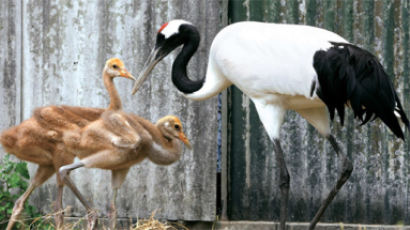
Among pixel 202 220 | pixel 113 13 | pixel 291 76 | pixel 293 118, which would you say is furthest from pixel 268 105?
pixel 113 13

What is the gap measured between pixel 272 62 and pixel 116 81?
1878 mm

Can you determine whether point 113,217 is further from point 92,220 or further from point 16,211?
point 16,211

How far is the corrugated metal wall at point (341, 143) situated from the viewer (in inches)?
254

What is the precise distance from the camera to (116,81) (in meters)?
6.90

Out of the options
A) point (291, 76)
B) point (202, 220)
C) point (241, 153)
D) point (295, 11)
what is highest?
point (295, 11)

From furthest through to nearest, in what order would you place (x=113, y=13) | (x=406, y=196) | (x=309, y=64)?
1. (x=113, y=13)
2. (x=406, y=196)
3. (x=309, y=64)

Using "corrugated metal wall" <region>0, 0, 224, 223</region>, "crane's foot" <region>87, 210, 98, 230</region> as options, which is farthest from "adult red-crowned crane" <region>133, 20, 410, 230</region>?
"crane's foot" <region>87, 210, 98, 230</region>

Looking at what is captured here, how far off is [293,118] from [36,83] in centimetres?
226

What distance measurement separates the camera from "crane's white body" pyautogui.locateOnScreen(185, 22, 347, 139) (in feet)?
17.7

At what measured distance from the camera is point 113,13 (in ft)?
22.5

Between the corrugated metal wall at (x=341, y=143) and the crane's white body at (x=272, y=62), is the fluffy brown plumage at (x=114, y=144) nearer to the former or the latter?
the crane's white body at (x=272, y=62)

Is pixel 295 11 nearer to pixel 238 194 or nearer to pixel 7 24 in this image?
pixel 238 194

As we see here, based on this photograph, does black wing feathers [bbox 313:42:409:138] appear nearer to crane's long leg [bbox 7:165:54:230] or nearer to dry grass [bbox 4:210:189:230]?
dry grass [bbox 4:210:189:230]

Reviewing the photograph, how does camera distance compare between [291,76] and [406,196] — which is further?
[406,196]
